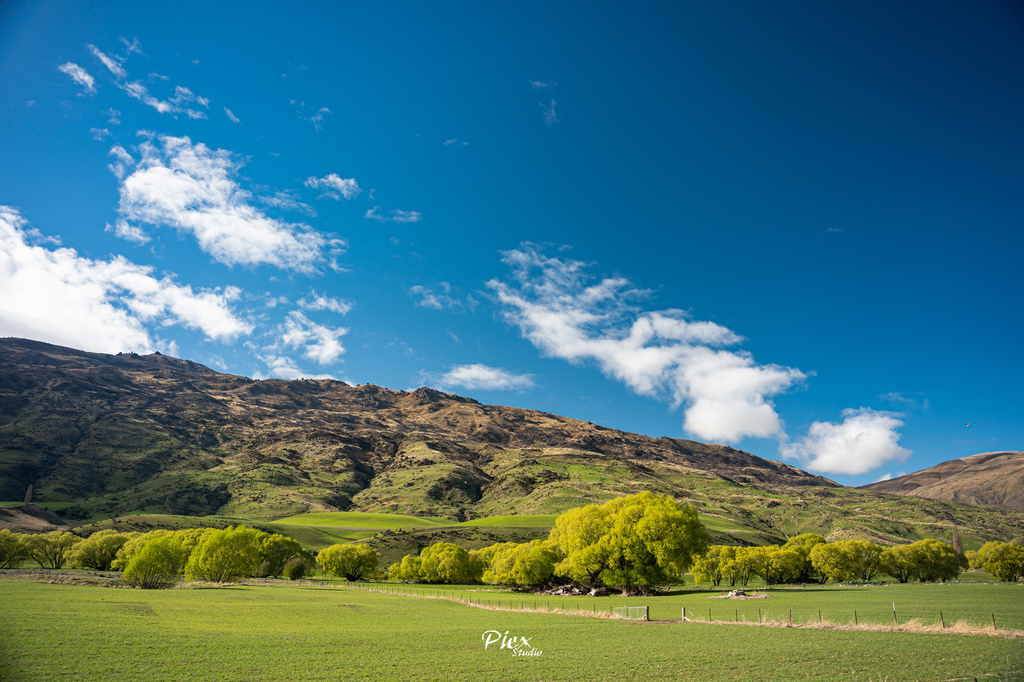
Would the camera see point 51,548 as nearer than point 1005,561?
No

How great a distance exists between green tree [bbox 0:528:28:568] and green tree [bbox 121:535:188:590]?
60832 millimetres

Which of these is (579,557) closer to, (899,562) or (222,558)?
(222,558)

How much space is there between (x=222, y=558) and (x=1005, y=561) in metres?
149

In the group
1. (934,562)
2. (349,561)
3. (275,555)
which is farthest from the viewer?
(349,561)

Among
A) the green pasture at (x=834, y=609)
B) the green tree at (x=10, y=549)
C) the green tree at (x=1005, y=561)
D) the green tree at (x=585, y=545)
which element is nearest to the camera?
the green pasture at (x=834, y=609)

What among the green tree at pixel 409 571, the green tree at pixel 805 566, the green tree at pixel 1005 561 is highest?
the green tree at pixel 1005 561

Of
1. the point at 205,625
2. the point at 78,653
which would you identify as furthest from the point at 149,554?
the point at 78,653

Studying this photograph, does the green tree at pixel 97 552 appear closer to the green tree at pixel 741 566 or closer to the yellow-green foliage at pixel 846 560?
the green tree at pixel 741 566

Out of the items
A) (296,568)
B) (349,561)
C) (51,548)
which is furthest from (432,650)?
(51,548)

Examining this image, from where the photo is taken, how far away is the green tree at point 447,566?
380 feet

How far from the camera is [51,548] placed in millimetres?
117875

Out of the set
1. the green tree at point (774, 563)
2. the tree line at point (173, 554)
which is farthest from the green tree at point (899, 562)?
the tree line at point (173, 554)

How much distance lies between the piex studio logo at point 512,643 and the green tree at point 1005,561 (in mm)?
112394

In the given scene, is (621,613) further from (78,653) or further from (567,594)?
(78,653)
